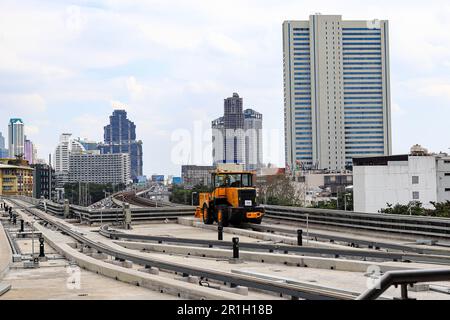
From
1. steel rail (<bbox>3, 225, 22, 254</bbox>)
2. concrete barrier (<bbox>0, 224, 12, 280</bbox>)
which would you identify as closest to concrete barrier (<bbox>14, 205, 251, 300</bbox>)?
concrete barrier (<bbox>0, 224, 12, 280</bbox>)

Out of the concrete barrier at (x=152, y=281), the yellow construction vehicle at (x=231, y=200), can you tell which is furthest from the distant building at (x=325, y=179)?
the concrete barrier at (x=152, y=281)

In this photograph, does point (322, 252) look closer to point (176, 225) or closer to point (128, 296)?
point (128, 296)

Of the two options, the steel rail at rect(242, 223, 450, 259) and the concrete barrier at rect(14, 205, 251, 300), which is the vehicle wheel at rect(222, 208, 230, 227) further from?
the concrete barrier at rect(14, 205, 251, 300)

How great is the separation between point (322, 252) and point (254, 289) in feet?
15.9

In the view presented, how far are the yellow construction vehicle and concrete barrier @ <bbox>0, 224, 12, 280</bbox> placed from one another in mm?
8321

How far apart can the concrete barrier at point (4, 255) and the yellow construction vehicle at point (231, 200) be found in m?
8.32

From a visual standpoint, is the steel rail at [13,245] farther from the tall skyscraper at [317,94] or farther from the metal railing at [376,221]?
the tall skyscraper at [317,94]

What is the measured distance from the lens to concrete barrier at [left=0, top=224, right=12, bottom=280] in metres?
13.8

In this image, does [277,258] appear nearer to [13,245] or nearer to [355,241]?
[355,241]

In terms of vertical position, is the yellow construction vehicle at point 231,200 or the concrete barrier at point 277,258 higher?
the yellow construction vehicle at point 231,200

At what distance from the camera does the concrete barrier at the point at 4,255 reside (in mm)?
13754

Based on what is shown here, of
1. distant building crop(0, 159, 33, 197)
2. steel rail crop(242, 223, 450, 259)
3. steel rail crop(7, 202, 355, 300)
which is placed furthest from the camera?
distant building crop(0, 159, 33, 197)

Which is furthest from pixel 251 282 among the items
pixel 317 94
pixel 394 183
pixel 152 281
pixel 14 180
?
pixel 317 94

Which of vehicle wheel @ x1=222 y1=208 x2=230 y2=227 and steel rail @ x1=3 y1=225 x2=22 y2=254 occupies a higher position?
vehicle wheel @ x1=222 y1=208 x2=230 y2=227
